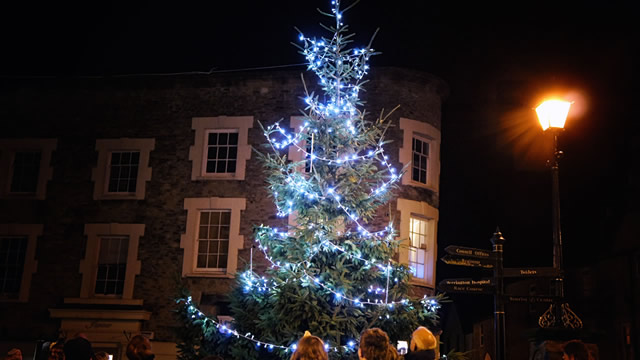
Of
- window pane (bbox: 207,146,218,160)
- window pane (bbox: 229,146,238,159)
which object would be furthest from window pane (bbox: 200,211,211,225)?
window pane (bbox: 229,146,238,159)

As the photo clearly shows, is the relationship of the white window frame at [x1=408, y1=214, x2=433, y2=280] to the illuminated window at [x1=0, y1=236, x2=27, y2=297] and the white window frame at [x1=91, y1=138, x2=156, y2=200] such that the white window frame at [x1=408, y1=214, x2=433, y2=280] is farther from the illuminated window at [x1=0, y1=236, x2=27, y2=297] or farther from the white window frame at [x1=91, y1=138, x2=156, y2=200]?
the illuminated window at [x1=0, y1=236, x2=27, y2=297]

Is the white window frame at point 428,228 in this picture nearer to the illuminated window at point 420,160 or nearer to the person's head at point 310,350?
the illuminated window at point 420,160

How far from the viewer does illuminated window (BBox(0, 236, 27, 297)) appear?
2006 cm

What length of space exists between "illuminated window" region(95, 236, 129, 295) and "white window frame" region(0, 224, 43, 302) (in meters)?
2.01

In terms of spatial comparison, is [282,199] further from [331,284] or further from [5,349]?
[5,349]

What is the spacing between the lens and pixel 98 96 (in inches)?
822

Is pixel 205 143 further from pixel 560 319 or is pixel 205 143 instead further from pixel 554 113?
pixel 560 319

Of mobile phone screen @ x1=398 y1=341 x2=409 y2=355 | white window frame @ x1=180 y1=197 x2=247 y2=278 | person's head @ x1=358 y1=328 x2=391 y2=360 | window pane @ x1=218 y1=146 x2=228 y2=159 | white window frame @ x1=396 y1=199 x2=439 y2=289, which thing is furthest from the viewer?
window pane @ x1=218 y1=146 x2=228 y2=159

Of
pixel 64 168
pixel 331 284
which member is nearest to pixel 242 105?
pixel 64 168

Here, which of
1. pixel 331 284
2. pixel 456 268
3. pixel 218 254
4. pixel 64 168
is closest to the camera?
pixel 331 284

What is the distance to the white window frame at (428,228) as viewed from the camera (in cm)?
1858

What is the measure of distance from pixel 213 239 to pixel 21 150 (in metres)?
6.98

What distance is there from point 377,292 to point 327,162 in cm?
230

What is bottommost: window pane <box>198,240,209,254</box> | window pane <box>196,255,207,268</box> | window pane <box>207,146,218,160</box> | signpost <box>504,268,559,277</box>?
signpost <box>504,268,559,277</box>
